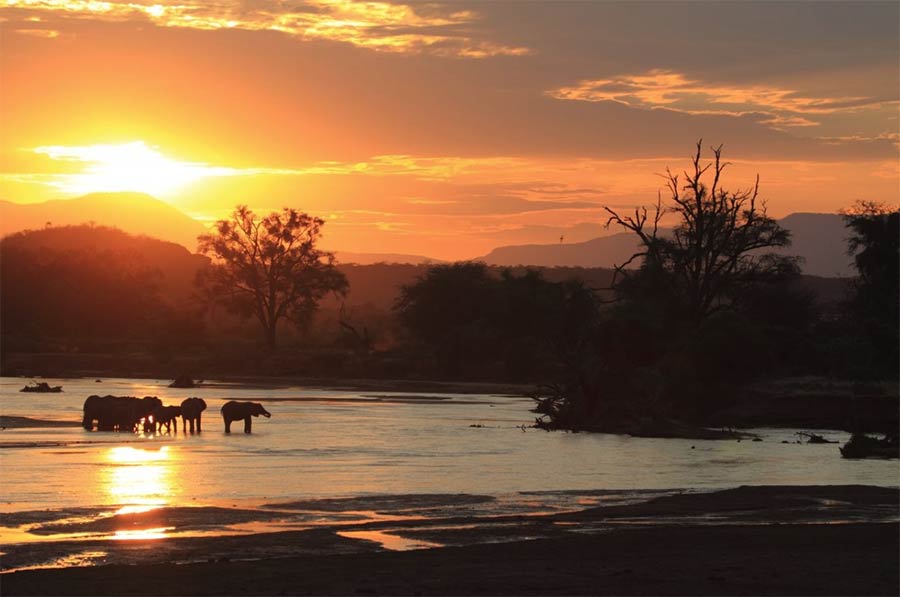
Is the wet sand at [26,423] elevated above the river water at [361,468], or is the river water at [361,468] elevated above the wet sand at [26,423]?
the wet sand at [26,423]

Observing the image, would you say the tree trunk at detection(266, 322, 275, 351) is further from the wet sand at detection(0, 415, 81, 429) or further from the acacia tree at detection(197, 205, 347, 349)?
the wet sand at detection(0, 415, 81, 429)

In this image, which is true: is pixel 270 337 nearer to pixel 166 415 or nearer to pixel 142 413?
pixel 142 413

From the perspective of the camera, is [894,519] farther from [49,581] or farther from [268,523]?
[49,581]

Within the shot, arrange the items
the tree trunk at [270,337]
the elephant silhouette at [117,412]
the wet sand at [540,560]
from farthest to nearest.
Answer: the tree trunk at [270,337] < the elephant silhouette at [117,412] < the wet sand at [540,560]

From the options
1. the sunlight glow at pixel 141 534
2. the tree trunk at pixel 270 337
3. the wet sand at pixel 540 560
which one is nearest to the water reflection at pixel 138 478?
the sunlight glow at pixel 141 534

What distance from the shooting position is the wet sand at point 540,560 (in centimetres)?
1568

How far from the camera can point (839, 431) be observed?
164 ft

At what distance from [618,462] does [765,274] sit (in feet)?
115

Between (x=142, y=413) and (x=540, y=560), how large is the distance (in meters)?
30.7

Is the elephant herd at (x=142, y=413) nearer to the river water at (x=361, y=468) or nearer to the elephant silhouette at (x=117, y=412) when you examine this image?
the elephant silhouette at (x=117, y=412)

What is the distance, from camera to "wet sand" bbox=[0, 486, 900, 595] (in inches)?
617

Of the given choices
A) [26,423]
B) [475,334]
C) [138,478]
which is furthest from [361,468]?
[475,334]

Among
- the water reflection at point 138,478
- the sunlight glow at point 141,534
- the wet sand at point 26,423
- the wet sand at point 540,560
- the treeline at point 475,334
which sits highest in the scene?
the treeline at point 475,334

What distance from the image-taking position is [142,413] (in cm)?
4603
